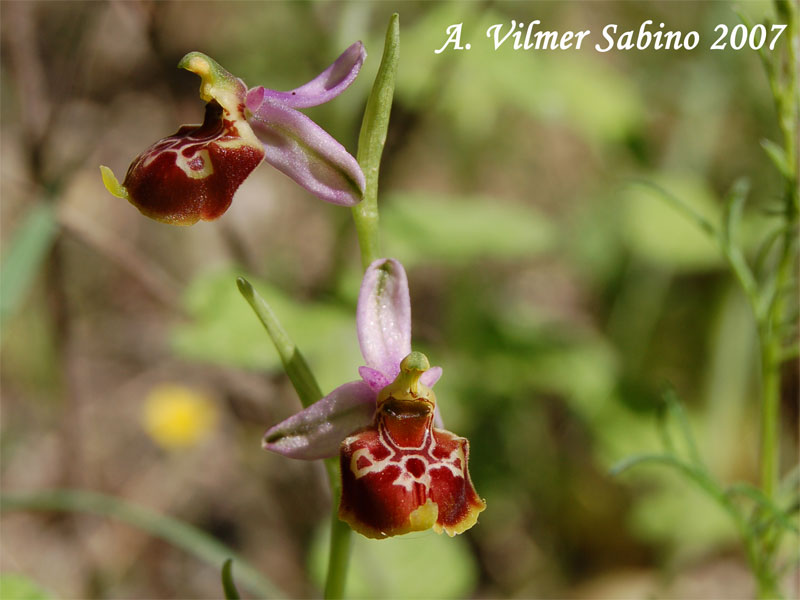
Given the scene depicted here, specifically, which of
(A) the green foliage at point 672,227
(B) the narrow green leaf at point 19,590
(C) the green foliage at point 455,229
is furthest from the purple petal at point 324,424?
(A) the green foliage at point 672,227

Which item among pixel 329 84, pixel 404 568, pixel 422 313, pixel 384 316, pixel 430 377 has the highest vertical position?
pixel 329 84

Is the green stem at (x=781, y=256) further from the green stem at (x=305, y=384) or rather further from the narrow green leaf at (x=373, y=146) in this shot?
the green stem at (x=305, y=384)

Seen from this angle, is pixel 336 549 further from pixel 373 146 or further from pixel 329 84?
pixel 329 84

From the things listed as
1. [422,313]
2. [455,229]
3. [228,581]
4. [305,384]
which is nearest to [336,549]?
[228,581]

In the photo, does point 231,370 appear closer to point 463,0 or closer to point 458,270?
point 458,270

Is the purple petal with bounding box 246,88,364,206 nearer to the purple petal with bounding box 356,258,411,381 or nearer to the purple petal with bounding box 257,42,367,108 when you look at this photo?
the purple petal with bounding box 257,42,367,108

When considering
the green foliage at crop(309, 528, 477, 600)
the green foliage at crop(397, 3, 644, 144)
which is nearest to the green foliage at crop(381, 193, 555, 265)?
the green foliage at crop(397, 3, 644, 144)
